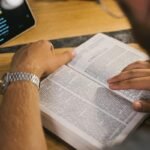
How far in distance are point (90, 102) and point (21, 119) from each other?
0.59 ft

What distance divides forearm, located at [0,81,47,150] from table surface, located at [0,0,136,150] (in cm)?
22

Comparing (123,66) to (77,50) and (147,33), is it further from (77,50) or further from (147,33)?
(147,33)

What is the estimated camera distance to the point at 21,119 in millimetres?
904

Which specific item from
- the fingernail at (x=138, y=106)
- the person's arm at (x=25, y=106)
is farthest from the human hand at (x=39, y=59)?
the fingernail at (x=138, y=106)

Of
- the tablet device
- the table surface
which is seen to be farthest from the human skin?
the tablet device

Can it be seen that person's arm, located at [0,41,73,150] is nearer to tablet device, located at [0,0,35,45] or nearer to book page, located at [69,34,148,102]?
book page, located at [69,34,148,102]

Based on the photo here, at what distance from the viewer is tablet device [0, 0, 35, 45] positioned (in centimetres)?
121

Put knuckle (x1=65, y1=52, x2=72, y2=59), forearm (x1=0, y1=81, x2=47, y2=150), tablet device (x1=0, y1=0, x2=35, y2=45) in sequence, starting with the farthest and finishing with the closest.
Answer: tablet device (x1=0, y1=0, x2=35, y2=45)
knuckle (x1=65, y1=52, x2=72, y2=59)
forearm (x1=0, y1=81, x2=47, y2=150)

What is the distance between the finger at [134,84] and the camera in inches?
38.9

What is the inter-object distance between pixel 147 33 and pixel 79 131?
1.23ft

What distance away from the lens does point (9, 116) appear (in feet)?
2.99

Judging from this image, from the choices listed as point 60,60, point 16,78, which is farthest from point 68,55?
point 16,78

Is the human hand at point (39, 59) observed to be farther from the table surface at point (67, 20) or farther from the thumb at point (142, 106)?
the thumb at point (142, 106)

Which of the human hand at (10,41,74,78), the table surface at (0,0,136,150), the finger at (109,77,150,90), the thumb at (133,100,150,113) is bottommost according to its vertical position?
the thumb at (133,100,150,113)
